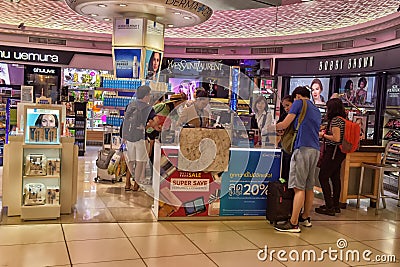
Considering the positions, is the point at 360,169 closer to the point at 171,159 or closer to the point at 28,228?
the point at 171,159

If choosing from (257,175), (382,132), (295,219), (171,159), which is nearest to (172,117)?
(171,159)

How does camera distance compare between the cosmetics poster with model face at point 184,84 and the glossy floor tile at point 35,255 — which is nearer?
the glossy floor tile at point 35,255

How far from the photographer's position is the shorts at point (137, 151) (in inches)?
238

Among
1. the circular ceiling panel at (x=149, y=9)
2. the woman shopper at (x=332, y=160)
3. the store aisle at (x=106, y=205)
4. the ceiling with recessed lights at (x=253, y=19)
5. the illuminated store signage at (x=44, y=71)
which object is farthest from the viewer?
the illuminated store signage at (x=44, y=71)

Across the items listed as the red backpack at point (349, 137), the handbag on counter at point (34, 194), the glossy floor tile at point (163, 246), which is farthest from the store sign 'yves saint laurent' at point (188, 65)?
the glossy floor tile at point (163, 246)

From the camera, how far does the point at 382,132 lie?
27.2 ft

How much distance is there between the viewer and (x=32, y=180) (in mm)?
4598

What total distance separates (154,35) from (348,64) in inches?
180

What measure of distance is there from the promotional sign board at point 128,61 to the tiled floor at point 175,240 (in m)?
2.71

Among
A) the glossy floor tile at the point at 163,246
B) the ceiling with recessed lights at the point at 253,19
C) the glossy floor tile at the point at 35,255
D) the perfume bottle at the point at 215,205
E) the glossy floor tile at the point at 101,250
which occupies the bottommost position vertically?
the glossy floor tile at the point at 163,246

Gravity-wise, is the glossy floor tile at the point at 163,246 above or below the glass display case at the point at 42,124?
below

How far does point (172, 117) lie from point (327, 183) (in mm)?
2241

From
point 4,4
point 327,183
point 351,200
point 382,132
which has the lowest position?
point 351,200

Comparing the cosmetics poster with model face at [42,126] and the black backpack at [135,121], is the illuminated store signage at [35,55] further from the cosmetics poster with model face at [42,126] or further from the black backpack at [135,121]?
the cosmetics poster with model face at [42,126]
